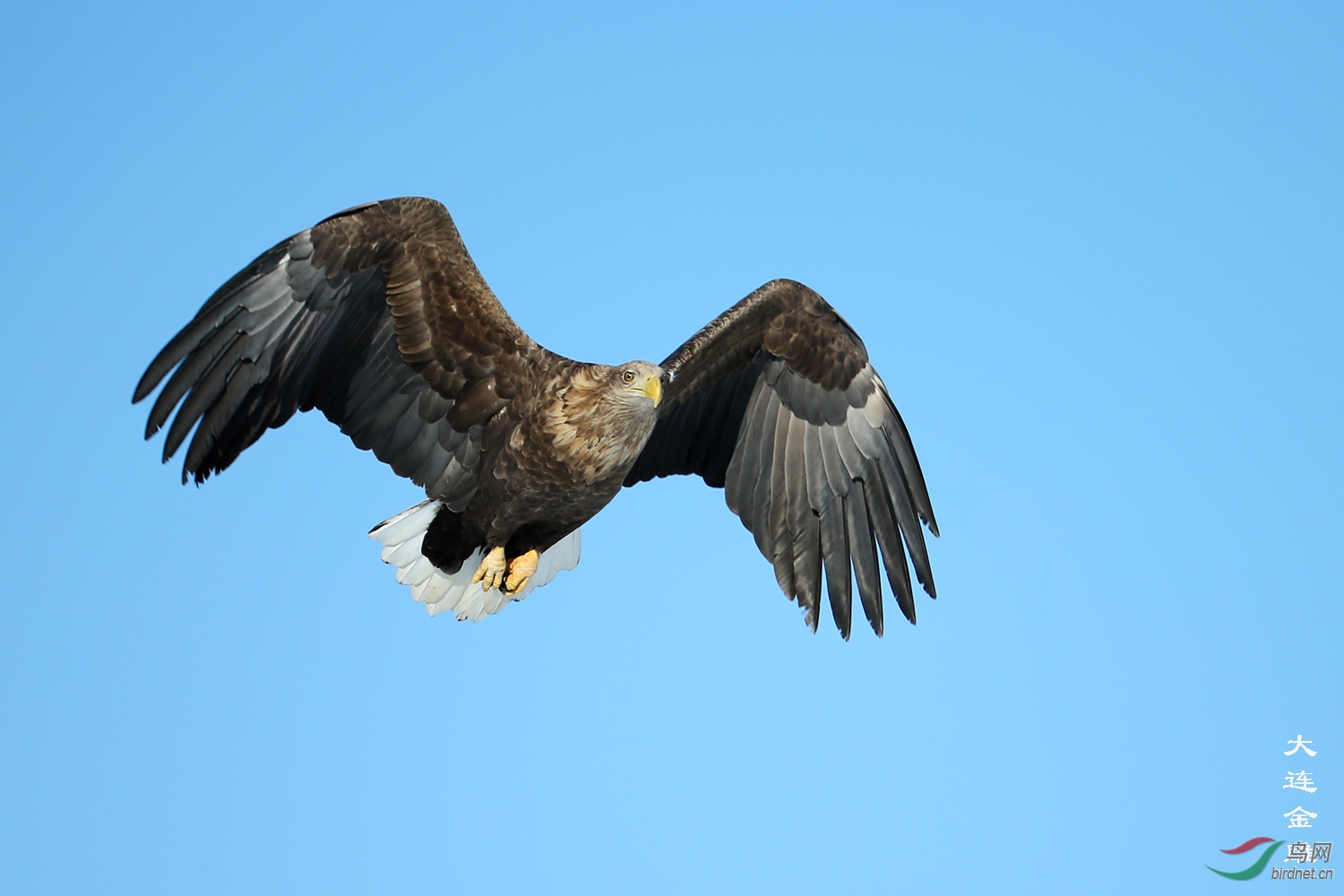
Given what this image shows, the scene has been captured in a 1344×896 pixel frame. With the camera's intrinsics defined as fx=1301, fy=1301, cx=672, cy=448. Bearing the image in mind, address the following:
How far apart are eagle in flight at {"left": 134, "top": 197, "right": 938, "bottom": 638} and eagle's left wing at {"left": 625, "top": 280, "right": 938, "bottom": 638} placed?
0.01m

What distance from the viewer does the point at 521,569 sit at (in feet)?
22.2

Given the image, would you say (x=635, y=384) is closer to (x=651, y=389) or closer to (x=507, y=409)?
(x=651, y=389)

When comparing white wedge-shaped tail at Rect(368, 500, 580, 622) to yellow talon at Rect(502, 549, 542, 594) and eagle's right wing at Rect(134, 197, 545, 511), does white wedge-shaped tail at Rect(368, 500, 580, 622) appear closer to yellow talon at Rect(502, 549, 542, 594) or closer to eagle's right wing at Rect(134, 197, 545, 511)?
yellow talon at Rect(502, 549, 542, 594)

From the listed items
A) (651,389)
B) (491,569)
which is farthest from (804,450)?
(491,569)

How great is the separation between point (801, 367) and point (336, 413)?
8.02ft

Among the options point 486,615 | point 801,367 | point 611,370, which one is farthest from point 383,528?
point 801,367

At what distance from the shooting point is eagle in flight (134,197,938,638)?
6.01m

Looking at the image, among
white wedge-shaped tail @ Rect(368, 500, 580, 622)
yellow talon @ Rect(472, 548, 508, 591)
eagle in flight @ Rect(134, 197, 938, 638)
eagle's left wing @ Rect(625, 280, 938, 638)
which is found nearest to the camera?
eagle in flight @ Rect(134, 197, 938, 638)

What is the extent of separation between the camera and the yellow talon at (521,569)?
22.2ft

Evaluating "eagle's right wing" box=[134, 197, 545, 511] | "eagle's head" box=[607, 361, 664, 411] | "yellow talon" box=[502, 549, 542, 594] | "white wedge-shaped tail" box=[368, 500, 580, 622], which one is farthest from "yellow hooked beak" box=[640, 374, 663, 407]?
"white wedge-shaped tail" box=[368, 500, 580, 622]

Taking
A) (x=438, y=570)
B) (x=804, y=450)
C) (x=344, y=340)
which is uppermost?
(x=804, y=450)

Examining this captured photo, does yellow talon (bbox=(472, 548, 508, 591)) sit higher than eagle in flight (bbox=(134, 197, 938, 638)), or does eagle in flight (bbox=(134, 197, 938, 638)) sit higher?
eagle in flight (bbox=(134, 197, 938, 638))

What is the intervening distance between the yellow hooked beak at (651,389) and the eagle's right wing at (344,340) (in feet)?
1.99

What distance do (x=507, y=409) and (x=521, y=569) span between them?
938mm
